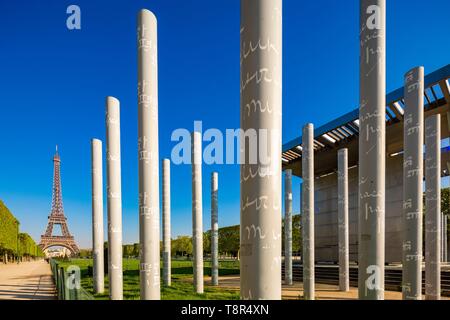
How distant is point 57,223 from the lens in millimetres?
97500

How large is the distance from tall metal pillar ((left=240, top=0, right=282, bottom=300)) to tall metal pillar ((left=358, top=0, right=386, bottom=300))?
4014 millimetres

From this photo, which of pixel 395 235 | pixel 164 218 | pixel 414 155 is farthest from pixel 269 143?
pixel 395 235

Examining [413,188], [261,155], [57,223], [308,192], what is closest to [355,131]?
[308,192]

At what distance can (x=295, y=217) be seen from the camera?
205 feet

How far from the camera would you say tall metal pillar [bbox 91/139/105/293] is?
59.3 ft

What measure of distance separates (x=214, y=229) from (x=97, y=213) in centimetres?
916

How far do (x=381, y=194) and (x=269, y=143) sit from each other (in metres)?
4.53

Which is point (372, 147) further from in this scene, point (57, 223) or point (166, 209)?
Result: point (57, 223)

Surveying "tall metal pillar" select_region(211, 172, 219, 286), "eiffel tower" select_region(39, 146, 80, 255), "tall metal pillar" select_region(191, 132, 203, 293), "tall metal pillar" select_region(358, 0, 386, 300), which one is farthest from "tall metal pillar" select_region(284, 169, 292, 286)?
"eiffel tower" select_region(39, 146, 80, 255)
